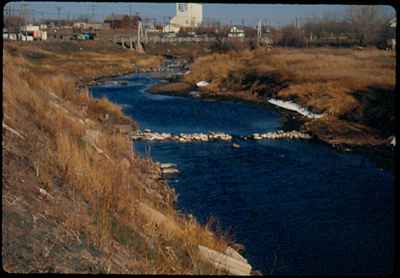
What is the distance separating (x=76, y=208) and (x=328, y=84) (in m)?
7.77

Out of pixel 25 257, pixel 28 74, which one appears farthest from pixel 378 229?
pixel 28 74

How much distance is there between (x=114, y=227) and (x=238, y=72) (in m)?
11.1

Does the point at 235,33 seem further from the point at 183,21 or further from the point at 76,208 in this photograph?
the point at 76,208

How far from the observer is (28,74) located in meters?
5.57

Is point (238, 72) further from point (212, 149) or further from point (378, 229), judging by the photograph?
point (378, 229)

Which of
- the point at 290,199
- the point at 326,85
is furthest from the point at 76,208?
the point at 326,85

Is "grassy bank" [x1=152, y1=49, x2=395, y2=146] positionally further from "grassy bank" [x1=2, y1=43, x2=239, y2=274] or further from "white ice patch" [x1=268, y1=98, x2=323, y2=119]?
"grassy bank" [x1=2, y1=43, x2=239, y2=274]

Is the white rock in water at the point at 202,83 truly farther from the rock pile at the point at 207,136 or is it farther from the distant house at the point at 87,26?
the distant house at the point at 87,26

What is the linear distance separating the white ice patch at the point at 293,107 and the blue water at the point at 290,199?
1.09 metres

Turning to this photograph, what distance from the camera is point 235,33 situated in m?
22.3

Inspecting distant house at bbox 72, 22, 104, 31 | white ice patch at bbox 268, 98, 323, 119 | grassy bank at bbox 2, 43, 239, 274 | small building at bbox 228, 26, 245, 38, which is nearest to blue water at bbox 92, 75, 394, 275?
grassy bank at bbox 2, 43, 239, 274

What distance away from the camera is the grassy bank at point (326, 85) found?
7.46 meters

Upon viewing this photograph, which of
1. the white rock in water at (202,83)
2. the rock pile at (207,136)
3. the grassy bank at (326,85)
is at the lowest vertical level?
the rock pile at (207,136)

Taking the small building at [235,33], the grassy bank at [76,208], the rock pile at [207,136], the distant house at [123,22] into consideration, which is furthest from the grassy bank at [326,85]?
the distant house at [123,22]
